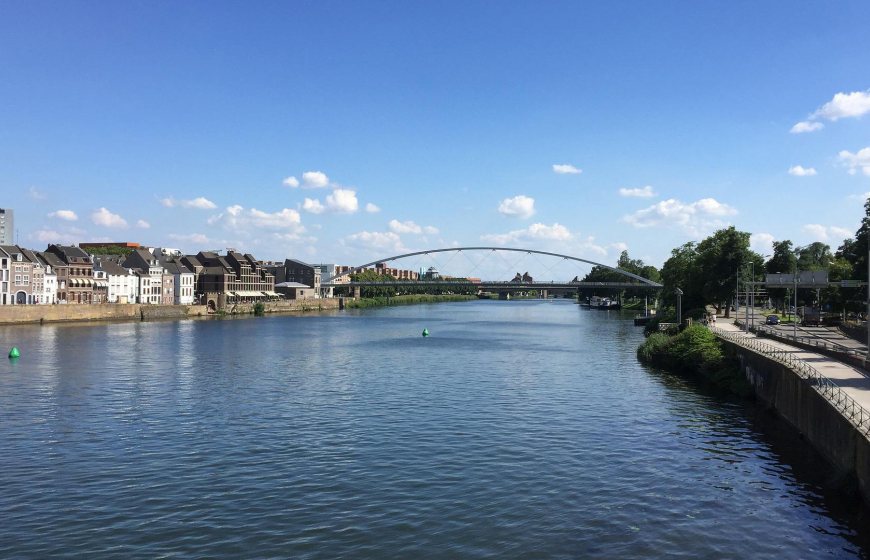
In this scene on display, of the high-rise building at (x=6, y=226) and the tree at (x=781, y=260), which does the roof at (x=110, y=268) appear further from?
the tree at (x=781, y=260)

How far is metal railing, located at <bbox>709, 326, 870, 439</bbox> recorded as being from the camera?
19.2 metres

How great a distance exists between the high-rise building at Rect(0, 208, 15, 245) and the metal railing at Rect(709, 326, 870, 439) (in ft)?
623

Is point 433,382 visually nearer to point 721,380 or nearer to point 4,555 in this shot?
point 721,380

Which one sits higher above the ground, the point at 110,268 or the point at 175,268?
the point at 175,268

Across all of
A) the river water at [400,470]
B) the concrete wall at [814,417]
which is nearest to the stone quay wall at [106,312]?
the river water at [400,470]

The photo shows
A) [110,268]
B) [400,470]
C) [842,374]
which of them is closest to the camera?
[400,470]

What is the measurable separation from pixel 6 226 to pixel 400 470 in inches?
7864

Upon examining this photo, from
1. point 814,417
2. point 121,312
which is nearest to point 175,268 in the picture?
point 121,312

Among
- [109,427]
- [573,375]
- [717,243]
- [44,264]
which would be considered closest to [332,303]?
[44,264]

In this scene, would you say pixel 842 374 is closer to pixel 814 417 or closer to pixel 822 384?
pixel 822 384

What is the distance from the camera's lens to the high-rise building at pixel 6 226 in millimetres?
174125

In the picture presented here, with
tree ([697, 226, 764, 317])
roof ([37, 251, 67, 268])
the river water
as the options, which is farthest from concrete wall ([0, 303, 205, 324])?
tree ([697, 226, 764, 317])

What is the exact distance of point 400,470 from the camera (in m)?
21.6

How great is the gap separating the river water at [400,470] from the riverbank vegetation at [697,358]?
2023mm
